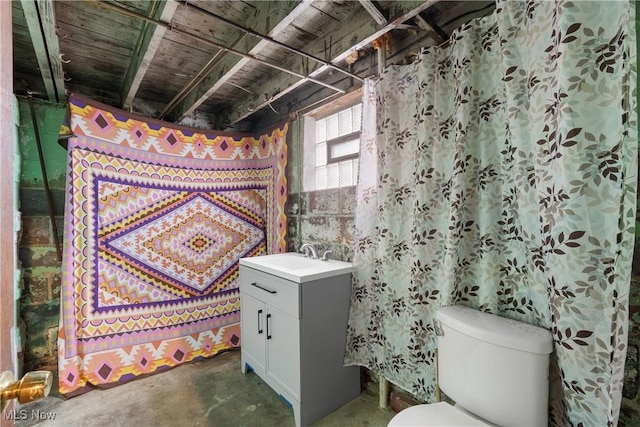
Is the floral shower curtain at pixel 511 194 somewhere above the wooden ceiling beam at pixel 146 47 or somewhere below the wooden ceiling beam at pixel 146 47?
below

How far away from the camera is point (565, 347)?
0.97 m

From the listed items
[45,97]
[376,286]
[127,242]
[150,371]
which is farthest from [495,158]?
[45,97]

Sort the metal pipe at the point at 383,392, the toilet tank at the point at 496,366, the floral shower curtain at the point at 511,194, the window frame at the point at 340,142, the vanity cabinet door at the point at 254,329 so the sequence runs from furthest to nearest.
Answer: the window frame at the point at 340,142, the vanity cabinet door at the point at 254,329, the metal pipe at the point at 383,392, the toilet tank at the point at 496,366, the floral shower curtain at the point at 511,194

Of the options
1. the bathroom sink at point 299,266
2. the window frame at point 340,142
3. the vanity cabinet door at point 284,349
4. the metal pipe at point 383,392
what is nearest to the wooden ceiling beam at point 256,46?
the window frame at point 340,142

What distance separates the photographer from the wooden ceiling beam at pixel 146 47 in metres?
1.33

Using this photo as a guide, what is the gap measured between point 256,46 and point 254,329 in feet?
6.22

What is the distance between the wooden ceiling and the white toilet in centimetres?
143

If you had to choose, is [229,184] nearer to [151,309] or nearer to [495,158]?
[151,309]

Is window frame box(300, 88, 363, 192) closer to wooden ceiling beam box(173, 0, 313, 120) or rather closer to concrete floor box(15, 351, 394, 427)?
wooden ceiling beam box(173, 0, 313, 120)

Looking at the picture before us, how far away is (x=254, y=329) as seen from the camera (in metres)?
2.05

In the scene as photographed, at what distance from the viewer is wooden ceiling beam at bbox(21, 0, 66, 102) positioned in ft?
4.40

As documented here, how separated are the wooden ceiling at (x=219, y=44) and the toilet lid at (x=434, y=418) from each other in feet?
5.76

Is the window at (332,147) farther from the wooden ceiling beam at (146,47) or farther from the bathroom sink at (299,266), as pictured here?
the wooden ceiling beam at (146,47)

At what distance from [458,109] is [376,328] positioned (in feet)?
→ 4.37
